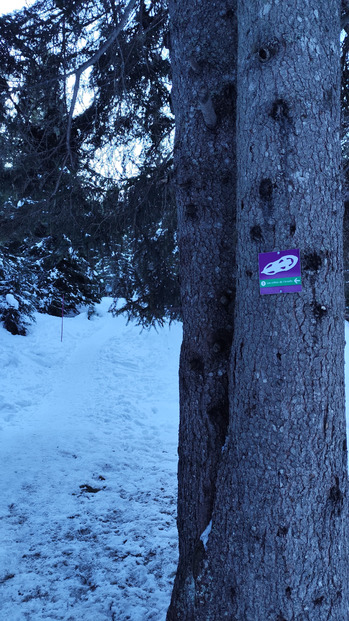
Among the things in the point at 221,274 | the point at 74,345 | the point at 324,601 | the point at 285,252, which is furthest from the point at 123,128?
the point at 74,345

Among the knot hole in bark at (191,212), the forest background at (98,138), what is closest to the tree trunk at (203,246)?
the knot hole in bark at (191,212)

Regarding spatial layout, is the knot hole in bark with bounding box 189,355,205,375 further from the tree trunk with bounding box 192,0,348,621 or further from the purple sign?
the purple sign

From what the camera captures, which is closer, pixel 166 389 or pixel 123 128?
pixel 123 128

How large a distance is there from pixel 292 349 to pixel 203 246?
849 millimetres

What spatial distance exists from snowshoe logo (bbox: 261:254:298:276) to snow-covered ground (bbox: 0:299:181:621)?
227 centimetres

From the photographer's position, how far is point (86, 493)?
4547mm

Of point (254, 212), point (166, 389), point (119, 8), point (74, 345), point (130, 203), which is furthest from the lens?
point (74, 345)

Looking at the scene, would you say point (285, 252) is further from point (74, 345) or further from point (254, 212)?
point (74, 345)

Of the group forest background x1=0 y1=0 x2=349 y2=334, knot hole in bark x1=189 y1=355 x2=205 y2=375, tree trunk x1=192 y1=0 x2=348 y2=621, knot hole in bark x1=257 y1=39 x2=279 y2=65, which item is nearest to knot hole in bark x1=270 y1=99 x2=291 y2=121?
tree trunk x1=192 y1=0 x2=348 y2=621

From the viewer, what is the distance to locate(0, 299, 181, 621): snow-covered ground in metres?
2.91

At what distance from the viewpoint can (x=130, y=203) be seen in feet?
17.5

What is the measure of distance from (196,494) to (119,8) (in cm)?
455

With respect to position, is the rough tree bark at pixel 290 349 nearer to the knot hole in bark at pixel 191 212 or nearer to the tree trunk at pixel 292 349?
the tree trunk at pixel 292 349

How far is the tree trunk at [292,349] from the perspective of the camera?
181 centimetres
